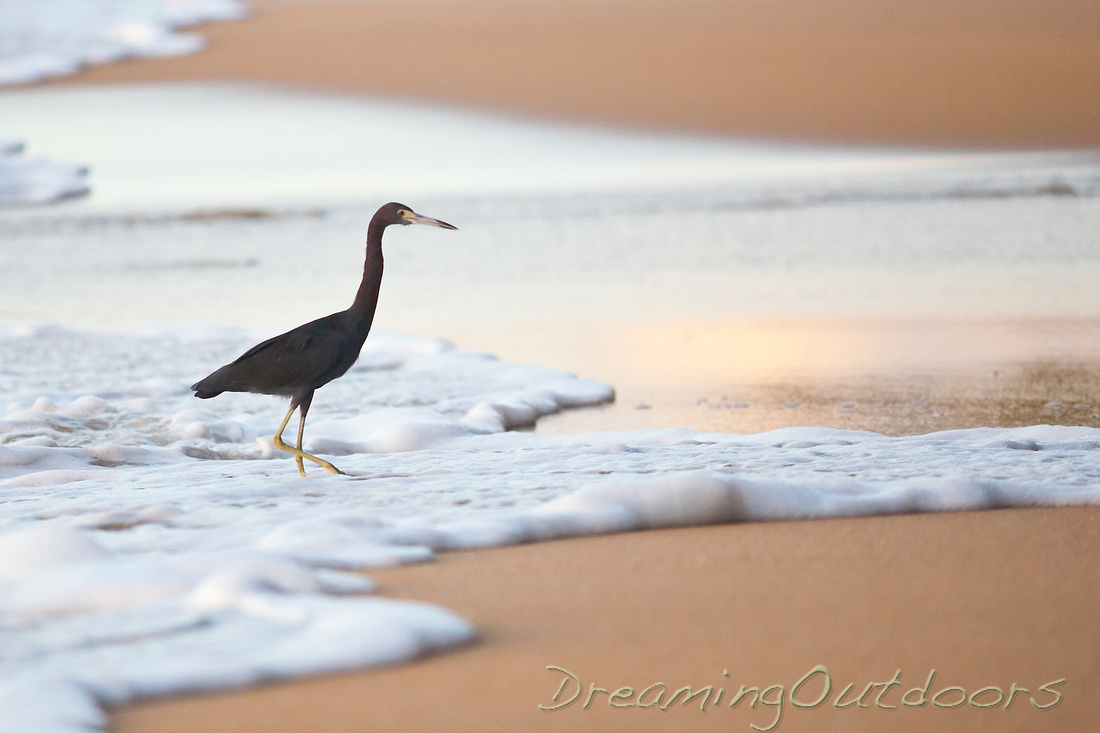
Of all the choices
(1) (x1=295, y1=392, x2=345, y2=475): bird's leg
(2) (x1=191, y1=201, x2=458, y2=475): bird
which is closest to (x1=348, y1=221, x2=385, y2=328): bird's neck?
(2) (x1=191, y1=201, x2=458, y2=475): bird

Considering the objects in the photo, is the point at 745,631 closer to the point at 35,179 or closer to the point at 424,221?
the point at 424,221

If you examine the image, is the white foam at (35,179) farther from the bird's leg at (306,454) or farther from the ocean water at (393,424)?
the bird's leg at (306,454)

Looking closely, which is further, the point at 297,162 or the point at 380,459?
the point at 297,162

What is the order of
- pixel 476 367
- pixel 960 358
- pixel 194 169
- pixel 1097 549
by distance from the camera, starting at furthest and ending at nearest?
1. pixel 194 169
2. pixel 476 367
3. pixel 960 358
4. pixel 1097 549

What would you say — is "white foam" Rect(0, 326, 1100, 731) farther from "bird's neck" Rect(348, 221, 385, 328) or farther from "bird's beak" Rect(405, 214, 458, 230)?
"bird's beak" Rect(405, 214, 458, 230)

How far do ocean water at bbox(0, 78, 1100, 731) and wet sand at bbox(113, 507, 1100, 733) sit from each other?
0.13 metres

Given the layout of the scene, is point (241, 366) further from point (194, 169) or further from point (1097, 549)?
point (194, 169)

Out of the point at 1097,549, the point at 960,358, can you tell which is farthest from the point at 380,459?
the point at 960,358

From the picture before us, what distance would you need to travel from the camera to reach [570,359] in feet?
25.5

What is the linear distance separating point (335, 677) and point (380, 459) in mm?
2695

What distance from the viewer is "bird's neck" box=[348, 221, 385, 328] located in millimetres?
4793

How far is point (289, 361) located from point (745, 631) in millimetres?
2338

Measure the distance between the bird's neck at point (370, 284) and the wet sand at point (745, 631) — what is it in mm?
1518

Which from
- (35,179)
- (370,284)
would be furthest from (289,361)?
(35,179)
